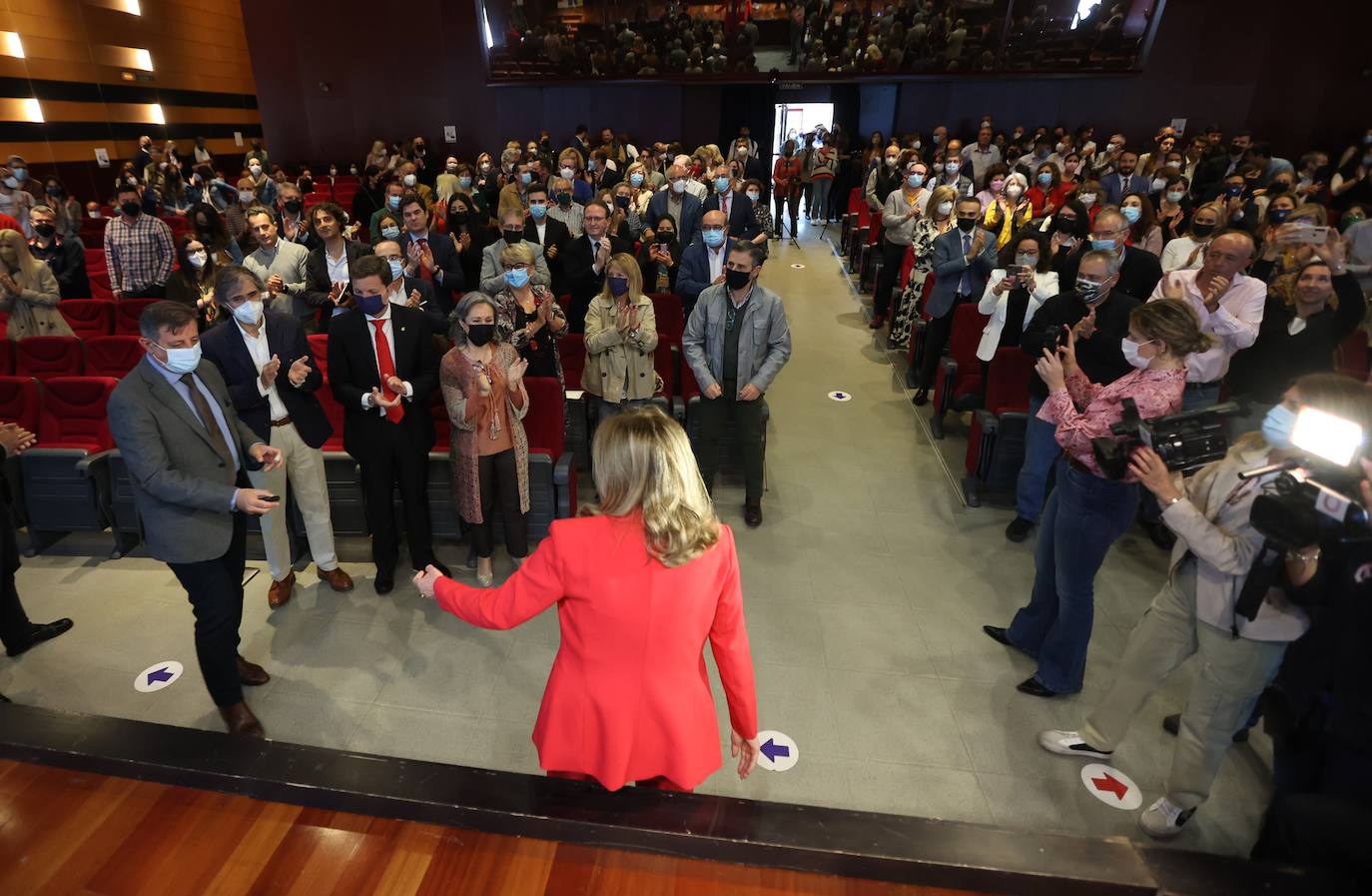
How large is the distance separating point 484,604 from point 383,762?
0.50 metres

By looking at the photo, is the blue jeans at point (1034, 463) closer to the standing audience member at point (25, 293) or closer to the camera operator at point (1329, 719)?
the camera operator at point (1329, 719)

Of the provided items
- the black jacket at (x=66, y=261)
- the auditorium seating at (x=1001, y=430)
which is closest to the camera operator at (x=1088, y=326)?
the auditorium seating at (x=1001, y=430)

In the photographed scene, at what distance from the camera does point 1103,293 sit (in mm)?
3453

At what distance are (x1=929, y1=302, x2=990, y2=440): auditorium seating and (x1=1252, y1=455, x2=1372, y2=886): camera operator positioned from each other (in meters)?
3.11

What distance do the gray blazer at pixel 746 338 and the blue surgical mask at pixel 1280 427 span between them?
96.5 inches

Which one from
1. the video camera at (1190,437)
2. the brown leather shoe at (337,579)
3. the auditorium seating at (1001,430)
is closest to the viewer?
the video camera at (1190,437)

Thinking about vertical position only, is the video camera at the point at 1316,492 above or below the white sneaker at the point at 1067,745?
above

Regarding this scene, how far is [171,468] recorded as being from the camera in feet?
8.23

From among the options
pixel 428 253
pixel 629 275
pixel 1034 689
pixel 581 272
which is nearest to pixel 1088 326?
pixel 1034 689

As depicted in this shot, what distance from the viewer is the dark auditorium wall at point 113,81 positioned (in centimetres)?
1198

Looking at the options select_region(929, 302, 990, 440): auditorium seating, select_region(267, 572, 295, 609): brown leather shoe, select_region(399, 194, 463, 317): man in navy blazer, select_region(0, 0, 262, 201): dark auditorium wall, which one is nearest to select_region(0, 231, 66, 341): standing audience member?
select_region(399, 194, 463, 317): man in navy blazer

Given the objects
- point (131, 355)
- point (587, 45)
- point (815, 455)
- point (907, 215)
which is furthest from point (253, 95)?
point (815, 455)

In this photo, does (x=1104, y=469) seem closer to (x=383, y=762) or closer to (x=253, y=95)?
(x=383, y=762)

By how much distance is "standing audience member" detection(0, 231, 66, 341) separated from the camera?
5188 millimetres
